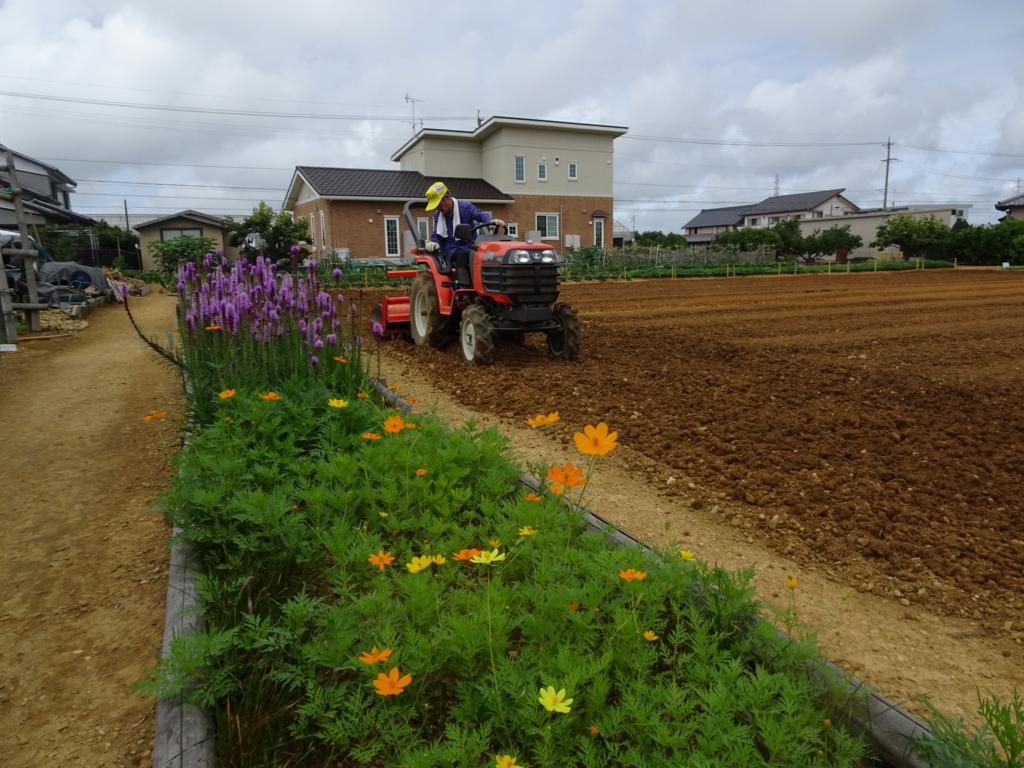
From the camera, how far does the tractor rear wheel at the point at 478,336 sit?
23.5 feet

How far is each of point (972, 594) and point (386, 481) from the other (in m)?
2.68

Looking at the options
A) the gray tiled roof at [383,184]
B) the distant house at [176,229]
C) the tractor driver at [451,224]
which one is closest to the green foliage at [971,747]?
the tractor driver at [451,224]

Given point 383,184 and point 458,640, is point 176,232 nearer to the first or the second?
point 383,184

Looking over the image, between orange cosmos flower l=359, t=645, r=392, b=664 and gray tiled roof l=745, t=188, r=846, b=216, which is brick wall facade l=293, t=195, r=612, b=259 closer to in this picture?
orange cosmos flower l=359, t=645, r=392, b=664

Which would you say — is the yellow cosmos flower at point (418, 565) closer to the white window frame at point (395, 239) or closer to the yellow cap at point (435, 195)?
the yellow cap at point (435, 195)

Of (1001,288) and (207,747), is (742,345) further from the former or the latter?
(1001,288)

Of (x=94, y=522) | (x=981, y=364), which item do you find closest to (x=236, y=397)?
(x=94, y=522)

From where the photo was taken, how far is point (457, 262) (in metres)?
7.96

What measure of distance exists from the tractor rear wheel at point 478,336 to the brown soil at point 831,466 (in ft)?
0.77

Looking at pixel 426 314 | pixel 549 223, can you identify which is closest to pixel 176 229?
pixel 549 223

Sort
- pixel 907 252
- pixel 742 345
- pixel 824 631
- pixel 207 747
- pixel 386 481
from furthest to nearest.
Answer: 1. pixel 907 252
2. pixel 742 345
3. pixel 386 481
4. pixel 824 631
5. pixel 207 747

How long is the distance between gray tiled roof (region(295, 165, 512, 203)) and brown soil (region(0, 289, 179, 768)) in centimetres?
2773

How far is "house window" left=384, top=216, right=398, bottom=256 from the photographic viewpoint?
1305 inches

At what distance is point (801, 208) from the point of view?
72.8 metres
